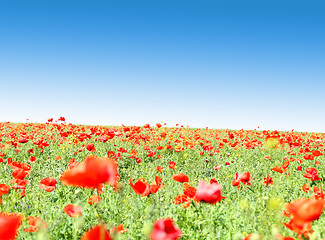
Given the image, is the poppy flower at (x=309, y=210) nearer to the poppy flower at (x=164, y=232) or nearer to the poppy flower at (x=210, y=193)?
the poppy flower at (x=210, y=193)

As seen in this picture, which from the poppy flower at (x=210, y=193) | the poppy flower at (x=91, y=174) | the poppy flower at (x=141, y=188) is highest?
the poppy flower at (x=91, y=174)

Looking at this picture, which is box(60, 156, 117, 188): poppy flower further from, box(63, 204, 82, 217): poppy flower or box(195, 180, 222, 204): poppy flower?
box(63, 204, 82, 217): poppy flower

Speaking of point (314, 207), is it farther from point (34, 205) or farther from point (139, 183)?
point (34, 205)

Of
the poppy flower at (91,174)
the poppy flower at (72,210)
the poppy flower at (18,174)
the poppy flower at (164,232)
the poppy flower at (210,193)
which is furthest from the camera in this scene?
the poppy flower at (18,174)

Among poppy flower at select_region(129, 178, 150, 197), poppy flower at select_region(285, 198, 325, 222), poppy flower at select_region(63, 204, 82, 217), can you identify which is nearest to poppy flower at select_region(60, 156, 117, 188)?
poppy flower at select_region(285, 198, 325, 222)

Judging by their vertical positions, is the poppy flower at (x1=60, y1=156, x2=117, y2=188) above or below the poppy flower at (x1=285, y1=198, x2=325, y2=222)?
above

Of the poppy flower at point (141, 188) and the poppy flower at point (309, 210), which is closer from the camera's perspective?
the poppy flower at point (309, 210)

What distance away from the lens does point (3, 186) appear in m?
3.41

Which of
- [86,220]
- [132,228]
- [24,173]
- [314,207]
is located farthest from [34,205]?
[314,207]

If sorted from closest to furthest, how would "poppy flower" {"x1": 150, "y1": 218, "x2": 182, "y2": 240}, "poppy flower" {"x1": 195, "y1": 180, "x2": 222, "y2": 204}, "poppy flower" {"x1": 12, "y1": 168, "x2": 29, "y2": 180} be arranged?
1. "poppy flower" {"x1": 150, "y1": 218, "x2": 182, "y2": 240}
2. "poppy flower" {"x1": 195, "y1": 180, "x2": 222, "y2": 204}
3. "poppy flower" {"x1": 12, "y1": 168, "x2": 29, "y2": 180}

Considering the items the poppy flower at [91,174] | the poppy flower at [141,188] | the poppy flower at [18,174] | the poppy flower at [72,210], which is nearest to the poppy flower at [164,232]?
the poppy flower at [91,174]

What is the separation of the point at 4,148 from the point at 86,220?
547 centimetres

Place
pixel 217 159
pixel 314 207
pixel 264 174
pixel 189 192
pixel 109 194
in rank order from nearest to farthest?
1. pixel 314 207
2. pixel 189 192
3. pixel 109 194
4. pixel 264 174
5. pixel 217 159

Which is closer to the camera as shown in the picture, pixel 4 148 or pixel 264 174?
pixel 264 174
